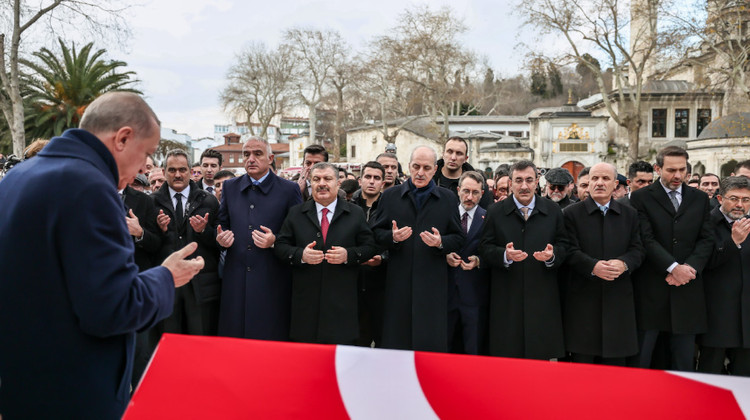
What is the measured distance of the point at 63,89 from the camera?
24.7 meters

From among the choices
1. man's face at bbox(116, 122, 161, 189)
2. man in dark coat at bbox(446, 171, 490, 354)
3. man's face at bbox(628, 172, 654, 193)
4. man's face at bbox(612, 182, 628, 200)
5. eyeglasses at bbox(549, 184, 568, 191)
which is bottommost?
man in dark coat at bbox(446, 171, 490, 354)

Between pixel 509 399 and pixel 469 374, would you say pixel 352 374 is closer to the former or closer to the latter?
pixel 469 374

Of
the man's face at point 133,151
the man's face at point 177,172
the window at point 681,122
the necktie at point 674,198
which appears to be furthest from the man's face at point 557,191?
the window at point 681,122

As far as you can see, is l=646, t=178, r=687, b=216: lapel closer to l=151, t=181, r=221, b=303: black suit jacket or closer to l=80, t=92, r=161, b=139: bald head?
l=151, t=181, r=221, b=303: black suit jacket

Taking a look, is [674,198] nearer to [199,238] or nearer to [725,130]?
[199,238]

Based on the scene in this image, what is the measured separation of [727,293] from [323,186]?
4.00 m

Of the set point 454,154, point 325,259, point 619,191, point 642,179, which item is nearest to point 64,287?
point 325,259

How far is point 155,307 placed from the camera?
2.27m

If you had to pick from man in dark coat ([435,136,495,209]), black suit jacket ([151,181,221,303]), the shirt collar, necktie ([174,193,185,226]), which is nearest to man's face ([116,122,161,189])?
the shirt collar

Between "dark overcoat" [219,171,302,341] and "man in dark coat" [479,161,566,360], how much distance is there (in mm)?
2048

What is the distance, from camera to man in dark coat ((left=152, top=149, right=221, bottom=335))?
213 inches

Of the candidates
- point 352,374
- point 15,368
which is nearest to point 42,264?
point 15,368

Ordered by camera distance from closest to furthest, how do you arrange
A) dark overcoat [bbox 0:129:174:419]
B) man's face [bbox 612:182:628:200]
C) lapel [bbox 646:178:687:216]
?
1. dark overcoat [bbox 0:129:174:419]
2. lapel [bbox 646:178:687:216]
3. man's face [bbox 612:182:628:200]

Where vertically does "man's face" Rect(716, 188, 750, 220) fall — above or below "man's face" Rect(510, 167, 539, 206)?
below
